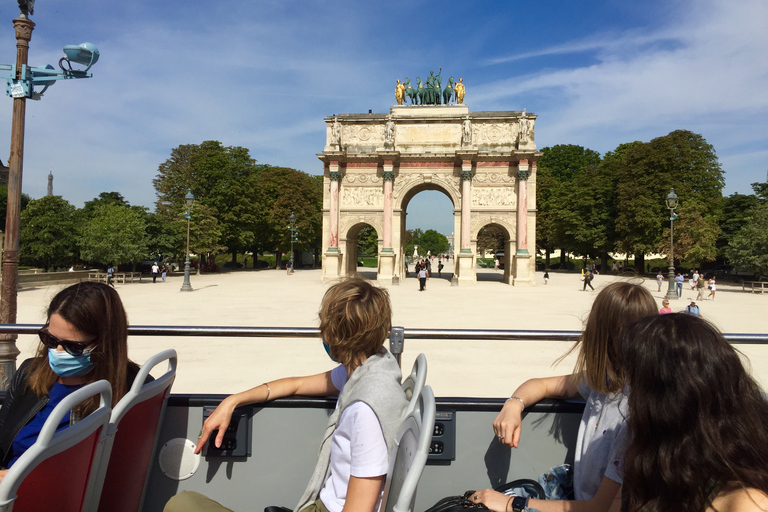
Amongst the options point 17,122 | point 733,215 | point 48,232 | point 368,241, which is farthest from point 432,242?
point 17,122

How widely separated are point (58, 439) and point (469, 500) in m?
1.85

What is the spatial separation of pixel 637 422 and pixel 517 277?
3972cm

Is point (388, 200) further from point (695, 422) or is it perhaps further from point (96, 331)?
point (695, 422)

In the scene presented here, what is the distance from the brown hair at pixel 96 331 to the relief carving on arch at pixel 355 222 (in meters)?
40.0

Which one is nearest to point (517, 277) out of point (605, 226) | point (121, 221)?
point (605, 226)

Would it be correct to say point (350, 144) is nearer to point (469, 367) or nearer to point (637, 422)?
point (469, 367)

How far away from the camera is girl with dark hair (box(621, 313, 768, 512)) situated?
1.64 metres

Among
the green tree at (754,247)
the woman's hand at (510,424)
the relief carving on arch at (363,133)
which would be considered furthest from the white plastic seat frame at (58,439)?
the green tree at (754,247)

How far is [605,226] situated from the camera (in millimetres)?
56375

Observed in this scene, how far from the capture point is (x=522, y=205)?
4103cm

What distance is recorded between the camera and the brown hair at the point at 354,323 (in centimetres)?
251

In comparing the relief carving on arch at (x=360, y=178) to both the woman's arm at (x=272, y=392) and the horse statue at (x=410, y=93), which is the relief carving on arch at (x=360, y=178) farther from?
the woman's arm at (x=272, y=392)

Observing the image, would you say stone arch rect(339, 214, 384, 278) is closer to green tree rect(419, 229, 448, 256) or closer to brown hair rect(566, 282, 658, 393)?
brown hair rect(566, 282, 658, 393)

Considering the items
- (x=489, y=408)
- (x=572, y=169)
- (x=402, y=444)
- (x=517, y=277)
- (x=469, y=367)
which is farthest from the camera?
(x=572, y=169)
